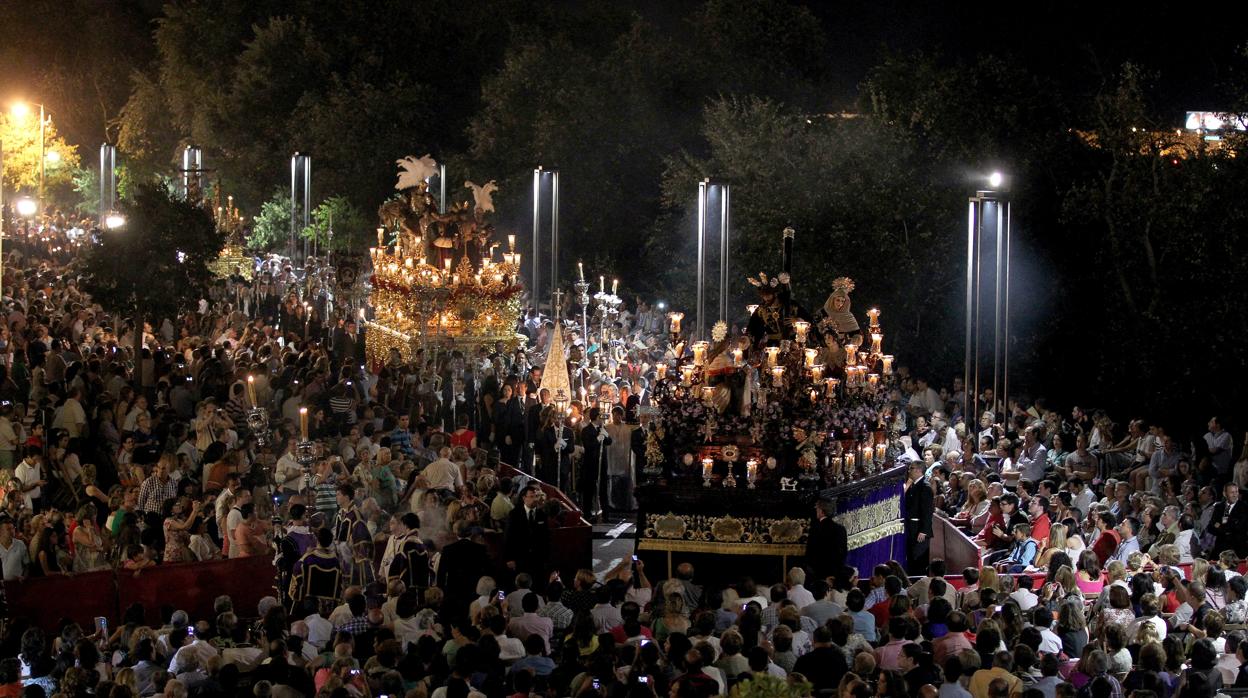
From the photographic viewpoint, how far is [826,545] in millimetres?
17547

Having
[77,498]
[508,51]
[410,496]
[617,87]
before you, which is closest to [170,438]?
[77,498]

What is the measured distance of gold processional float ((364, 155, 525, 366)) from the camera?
32.1 metres

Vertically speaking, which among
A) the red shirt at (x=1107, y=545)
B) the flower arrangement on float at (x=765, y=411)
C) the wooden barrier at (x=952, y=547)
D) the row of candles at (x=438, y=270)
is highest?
the row of candles at (x=438, y=270)

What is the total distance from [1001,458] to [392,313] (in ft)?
40.5

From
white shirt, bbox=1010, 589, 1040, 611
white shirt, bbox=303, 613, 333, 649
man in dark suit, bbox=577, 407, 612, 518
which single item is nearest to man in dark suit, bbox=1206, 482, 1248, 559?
white shirt, bbox=1010, 589, 1040, 611

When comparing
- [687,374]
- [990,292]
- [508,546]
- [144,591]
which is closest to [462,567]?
[508,546]

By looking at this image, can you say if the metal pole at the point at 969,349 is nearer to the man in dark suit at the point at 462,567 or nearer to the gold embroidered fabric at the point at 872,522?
the gold embroidered fabric at the point at 872,522

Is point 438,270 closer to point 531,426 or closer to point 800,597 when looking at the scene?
point 531,426

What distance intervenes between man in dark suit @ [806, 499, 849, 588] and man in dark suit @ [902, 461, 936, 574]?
2.17 metres

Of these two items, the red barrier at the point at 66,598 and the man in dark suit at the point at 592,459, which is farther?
the man in dark suit at the point at 592,459

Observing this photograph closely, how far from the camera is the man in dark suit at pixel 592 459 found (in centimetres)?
2277

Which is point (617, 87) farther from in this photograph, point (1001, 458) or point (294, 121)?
point (1001, 458)

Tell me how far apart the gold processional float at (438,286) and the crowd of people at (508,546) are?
187 cm

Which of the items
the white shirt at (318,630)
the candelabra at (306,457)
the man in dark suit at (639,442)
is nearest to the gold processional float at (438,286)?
the man in dark suit at (639,442)
